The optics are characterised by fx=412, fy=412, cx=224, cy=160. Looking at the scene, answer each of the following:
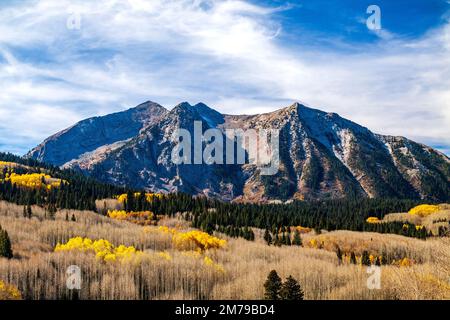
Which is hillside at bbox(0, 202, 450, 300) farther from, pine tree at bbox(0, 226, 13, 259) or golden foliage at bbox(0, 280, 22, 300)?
golden foliage at bbox(0, 280, 22, 300)

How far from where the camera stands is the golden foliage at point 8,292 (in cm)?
1781

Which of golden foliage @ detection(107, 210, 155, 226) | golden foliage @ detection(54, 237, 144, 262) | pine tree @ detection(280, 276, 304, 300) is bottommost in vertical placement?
pine tree @ detection(280, 276, 304, 300)

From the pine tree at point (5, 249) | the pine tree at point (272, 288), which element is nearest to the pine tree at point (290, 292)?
the pine tree at point (272, 288)

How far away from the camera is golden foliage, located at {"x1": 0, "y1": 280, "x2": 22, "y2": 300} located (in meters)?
17.8

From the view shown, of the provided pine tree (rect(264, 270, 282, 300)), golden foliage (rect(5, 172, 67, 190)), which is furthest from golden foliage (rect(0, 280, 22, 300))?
golden foliage (rect(5, 172, 67, 190))

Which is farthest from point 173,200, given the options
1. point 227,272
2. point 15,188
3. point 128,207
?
point 227,272

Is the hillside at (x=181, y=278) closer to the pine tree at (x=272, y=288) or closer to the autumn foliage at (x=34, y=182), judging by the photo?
the pine tree at (x=272, y=288)

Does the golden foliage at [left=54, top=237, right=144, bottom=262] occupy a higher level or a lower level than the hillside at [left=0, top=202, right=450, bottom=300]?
higher

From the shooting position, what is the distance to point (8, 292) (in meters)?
18.4

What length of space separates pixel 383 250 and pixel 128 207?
8184 cm

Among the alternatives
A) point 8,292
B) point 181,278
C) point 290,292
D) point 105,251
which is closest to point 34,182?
point 105,251

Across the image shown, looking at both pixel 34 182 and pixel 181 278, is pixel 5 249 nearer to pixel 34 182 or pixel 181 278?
pixel 181 278
